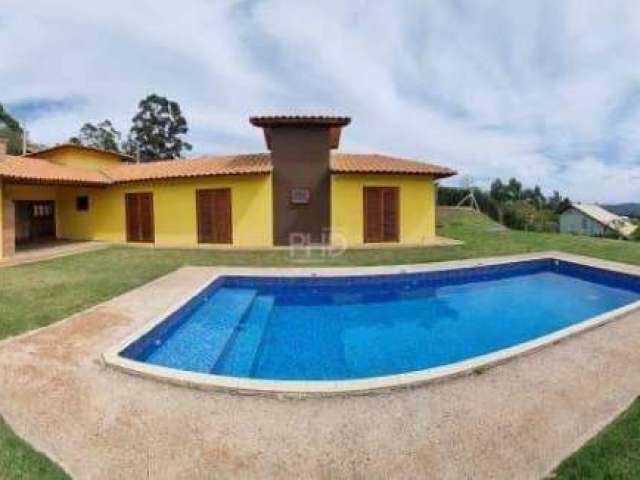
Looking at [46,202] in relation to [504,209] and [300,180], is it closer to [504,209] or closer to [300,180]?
[300,180]

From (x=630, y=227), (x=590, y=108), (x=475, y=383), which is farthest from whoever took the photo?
(x=630, y=227)

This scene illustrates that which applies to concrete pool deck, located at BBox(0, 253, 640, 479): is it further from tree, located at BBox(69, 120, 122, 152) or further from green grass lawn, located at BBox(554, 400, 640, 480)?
tree, located at BBox(69, 120, 122, 152)

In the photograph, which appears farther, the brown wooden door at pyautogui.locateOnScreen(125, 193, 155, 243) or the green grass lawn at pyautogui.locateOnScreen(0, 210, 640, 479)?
the brown wooden door at pyautogui.locateOnScreen(125, 193, 155, 243)

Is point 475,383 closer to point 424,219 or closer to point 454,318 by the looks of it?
point 454,318

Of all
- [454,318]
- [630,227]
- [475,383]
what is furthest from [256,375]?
[630,227]

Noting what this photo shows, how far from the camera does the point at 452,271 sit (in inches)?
491

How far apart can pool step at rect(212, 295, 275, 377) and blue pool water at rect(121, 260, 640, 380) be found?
18 mm

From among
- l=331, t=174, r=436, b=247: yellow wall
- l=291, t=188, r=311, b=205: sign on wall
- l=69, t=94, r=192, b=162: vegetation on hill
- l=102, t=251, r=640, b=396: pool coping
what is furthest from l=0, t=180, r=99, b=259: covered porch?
l=69, t=94, r=192, b=162: vegetation on hill

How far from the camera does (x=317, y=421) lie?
13.9ft

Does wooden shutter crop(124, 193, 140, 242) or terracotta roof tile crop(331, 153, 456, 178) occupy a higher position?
terracotta roof tile crop(331, 153, 456, 178)

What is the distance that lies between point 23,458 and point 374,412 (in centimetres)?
323

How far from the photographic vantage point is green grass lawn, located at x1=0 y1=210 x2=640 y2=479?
6736 mm

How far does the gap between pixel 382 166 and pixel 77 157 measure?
15710 mm

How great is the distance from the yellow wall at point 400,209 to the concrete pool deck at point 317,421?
12435mm
